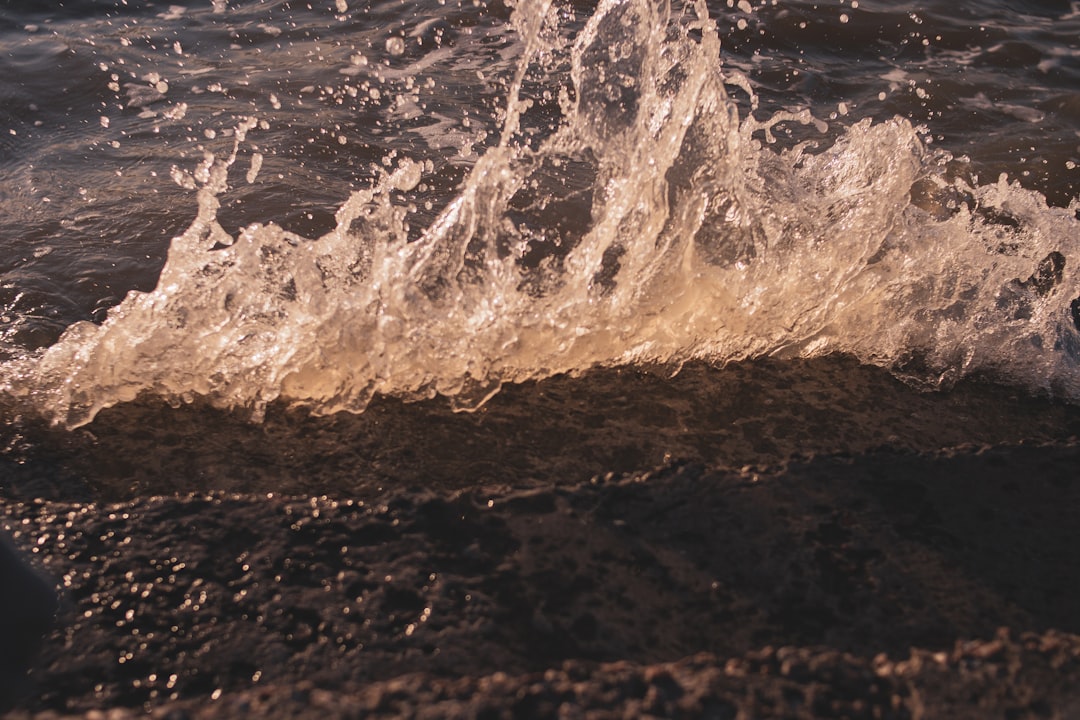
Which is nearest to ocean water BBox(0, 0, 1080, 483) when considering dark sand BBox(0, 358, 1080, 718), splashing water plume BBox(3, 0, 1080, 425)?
splashing water plume BBox(3, 0, 1080, 425)

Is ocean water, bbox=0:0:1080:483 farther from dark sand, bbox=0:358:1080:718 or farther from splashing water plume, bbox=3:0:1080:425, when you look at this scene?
dark sand, bbox=0:358:1080:718

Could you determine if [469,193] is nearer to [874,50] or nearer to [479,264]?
[479,264]

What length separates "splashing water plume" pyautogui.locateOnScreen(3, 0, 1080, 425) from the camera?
234cm

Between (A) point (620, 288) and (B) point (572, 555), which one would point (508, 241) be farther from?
(B) point (572, 555)

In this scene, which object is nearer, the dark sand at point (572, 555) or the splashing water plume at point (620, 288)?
the dark sand at point (572, 555)

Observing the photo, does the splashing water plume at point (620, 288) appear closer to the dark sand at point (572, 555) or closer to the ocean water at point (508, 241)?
the ocean water at point (508, 241)

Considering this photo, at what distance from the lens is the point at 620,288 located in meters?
2.58

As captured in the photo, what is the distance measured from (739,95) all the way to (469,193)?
2.71 metres

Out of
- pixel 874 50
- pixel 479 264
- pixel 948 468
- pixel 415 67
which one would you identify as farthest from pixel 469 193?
pixel 874 50

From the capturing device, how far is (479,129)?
4.21 meters

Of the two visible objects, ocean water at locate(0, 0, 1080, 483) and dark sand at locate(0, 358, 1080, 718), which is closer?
dark sand at locate(0, 358, 1080, 718)

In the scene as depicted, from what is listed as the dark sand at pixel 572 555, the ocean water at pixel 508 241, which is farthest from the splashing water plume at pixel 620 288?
the dark sand at pixel 572 555

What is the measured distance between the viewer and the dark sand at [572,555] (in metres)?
1.50

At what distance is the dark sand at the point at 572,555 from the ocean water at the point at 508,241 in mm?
147
